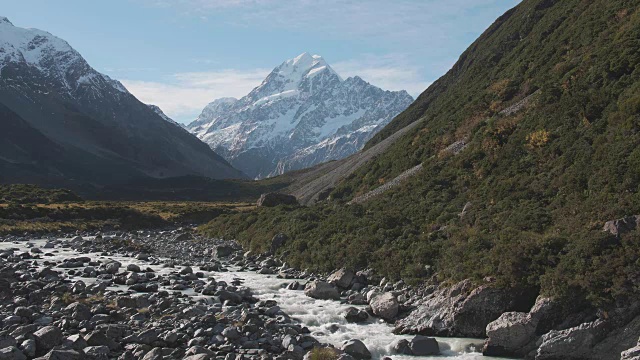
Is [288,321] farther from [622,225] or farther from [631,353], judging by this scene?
[622,225]

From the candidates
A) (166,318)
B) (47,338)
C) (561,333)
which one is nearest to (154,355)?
(47,338)

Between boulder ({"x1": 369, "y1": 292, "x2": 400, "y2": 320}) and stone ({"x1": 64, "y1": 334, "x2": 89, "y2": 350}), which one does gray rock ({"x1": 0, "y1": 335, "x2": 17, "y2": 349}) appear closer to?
stone ({"x1": 64, "y1": 334, "x2": 89, "y2": 350})

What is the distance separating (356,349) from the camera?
18984 millimetres

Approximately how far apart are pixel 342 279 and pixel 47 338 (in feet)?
54.1

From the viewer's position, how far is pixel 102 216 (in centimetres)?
8569

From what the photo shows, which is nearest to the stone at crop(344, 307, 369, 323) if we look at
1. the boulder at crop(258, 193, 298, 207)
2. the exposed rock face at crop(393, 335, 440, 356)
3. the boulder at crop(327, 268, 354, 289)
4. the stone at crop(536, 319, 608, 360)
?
the exposed rock face at crop(393, 335, 440, 356)

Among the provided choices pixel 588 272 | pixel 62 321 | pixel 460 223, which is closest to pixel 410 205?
pixel 460 223

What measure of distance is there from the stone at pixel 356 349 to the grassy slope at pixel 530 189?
6.61 metres

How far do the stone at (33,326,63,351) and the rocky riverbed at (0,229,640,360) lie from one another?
4 cm

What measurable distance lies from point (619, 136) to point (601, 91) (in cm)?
614

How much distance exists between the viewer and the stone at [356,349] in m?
18.9

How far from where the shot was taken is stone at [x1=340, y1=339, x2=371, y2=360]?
18.9 meters

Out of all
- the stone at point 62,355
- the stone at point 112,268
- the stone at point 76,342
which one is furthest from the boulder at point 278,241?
the stone at point 62,355

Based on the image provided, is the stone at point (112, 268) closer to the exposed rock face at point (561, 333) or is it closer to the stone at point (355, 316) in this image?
the stone at point (355, 316)
